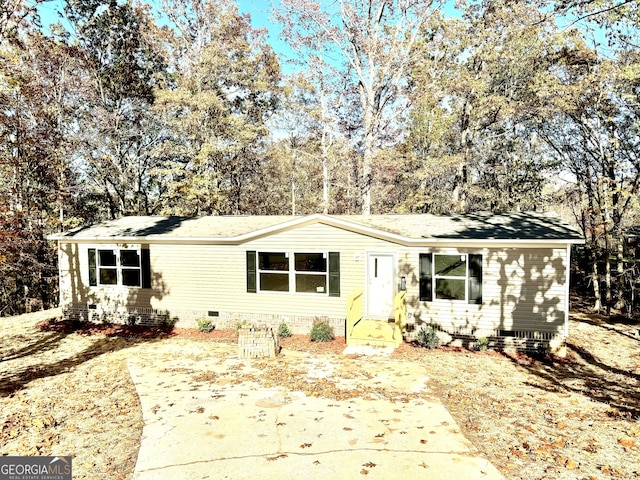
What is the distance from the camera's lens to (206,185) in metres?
24.2

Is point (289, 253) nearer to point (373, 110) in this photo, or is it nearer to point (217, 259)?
point (217, 259)

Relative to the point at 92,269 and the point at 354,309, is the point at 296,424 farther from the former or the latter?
the point at 92,269

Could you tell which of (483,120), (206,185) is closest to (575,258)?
(483,120)

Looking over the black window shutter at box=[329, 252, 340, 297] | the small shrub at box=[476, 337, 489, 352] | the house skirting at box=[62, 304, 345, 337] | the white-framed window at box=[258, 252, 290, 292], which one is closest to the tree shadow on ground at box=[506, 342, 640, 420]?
the small shrub at box=[476, 337, 489, 352]

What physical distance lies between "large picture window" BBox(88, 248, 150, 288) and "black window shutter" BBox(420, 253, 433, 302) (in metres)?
9.86

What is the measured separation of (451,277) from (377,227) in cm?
271

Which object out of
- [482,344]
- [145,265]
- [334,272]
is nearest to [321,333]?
[334,272]

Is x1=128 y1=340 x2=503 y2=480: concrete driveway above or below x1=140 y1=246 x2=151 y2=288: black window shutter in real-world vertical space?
below

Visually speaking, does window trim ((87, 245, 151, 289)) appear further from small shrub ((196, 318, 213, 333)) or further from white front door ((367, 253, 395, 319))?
white front door ((367, 253, 395, 319))

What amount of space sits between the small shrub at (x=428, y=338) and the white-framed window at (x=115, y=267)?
401 inches

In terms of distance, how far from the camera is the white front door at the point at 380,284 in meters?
12.8

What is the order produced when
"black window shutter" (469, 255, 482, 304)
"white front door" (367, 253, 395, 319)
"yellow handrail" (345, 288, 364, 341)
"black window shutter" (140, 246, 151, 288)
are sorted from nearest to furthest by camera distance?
"black window shutter" (469, 255, 482, 304), "yellow handrail" (345, 288, 364, 341), "white front door" (367, 253, 395, 319), "black window shutter" (140, 246, 151, 288)

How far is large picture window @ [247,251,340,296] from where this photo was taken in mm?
13141

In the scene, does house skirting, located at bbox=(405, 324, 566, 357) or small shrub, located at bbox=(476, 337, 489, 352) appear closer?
house skirting, located at bbox=(405, 324, 566, 357)
